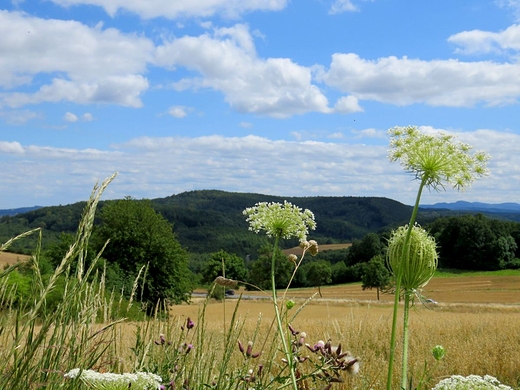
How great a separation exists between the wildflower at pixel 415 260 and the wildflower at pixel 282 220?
470mm

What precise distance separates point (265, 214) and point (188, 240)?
191653 millimetres

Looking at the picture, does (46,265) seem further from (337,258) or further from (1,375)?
(337,258)

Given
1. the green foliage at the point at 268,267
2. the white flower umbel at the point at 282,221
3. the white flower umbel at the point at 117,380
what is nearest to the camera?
the white flower umbel at the point at 117,380

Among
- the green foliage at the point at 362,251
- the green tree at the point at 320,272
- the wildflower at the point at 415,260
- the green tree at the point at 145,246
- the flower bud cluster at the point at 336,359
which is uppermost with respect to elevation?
the wildflower at the point at 415,260

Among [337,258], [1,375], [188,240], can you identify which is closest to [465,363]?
[1,375]

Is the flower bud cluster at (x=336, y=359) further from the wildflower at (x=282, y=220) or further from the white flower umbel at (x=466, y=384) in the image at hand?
the wildflower at (x=282, y=220)

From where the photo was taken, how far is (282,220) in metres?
2.79

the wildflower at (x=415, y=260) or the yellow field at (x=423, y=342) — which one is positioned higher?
the wildflower at (x=415, y=260)

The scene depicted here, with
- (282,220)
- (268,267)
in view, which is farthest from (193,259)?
(282,220)

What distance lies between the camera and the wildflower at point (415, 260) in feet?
7.82

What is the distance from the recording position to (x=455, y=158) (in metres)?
2.35

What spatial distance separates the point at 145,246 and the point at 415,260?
47057 millimetres

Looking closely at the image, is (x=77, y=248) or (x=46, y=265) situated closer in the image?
(x=77, y=248)

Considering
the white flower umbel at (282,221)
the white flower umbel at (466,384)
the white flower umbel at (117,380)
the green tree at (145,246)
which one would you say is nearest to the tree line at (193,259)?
the green tree at (145,246)
